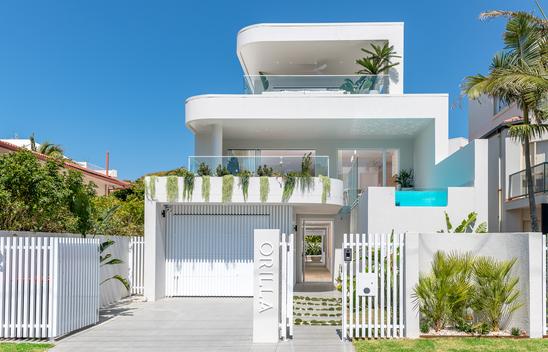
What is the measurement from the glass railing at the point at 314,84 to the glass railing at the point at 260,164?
4.14 metres

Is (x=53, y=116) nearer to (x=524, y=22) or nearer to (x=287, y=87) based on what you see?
(x=287, y=87)

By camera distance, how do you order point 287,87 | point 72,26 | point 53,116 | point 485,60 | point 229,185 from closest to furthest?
point 485,60, point 229,185, point 287,87, point 72,26, point 53,116

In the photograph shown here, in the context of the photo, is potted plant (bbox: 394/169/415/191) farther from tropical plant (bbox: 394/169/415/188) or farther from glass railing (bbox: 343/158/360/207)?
glass railing (bbox: 343/158/360/207)

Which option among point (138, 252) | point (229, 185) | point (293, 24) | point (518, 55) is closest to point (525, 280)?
point (518, 55)

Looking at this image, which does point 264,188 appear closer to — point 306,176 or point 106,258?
point 306,176

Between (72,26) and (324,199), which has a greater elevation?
(72,26)

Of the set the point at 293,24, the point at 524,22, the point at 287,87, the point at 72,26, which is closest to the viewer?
the point at 524,22

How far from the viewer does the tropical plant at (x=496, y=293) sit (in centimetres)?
1048

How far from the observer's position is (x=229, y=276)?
1738 cm

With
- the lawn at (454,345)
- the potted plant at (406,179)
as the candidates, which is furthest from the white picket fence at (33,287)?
the potted plant at (406,179)

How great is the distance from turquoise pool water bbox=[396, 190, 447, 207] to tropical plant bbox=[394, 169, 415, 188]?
5.41m

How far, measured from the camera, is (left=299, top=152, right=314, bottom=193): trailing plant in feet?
54.7

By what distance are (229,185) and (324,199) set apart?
9.91 ft

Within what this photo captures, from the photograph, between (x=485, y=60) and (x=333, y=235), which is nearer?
(x=485, y=60)
